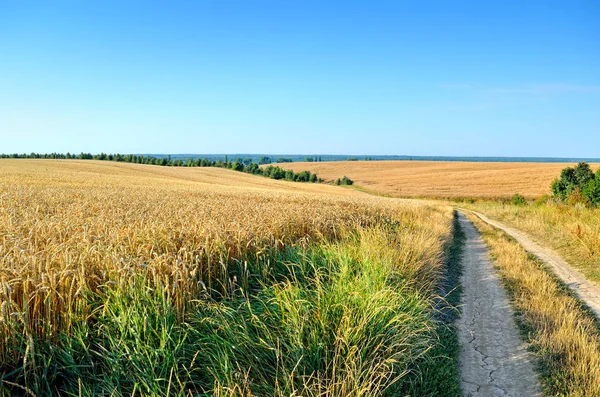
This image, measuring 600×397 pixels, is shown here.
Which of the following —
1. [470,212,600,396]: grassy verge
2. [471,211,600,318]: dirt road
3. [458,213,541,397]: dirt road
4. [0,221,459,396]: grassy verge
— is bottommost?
[471,211,600,318]: dirt road

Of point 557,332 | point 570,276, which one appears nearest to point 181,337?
point 557,332

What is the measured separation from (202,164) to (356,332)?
124132 mm

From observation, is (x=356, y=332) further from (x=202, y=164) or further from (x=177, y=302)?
(x=202, y=164)

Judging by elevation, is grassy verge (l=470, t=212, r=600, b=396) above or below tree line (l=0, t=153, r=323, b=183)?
below

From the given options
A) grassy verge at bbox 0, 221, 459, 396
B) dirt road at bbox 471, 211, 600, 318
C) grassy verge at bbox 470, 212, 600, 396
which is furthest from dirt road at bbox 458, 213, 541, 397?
dirt road at bbox 471, 211, 600, 318

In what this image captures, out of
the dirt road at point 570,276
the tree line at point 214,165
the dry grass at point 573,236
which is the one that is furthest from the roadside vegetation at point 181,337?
the tree line at point 214,165

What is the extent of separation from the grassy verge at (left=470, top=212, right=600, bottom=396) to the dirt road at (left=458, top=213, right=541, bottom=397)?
6.8 inches

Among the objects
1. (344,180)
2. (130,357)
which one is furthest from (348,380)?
(344,180)

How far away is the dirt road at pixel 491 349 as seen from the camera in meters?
4.32

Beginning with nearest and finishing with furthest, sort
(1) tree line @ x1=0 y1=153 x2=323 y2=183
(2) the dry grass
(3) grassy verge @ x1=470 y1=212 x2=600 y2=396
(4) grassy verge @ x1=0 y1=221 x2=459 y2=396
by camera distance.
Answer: (4) grassy verge @ x1=0 y1=221 x2=459 y2=396, (3) grassy verge @ x1=470 y1=212 x2=600 y2=396, (2) the dry grass, (1) tree line @ x1=0 y1=153 x2=323 y2=183

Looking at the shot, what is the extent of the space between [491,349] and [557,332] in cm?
103

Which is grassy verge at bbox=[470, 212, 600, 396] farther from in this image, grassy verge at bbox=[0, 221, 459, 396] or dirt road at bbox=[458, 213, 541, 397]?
grassy verge at bbox=[0, 221, 459, 396]

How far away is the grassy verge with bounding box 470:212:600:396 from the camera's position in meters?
4.24

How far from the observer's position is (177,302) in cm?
412
